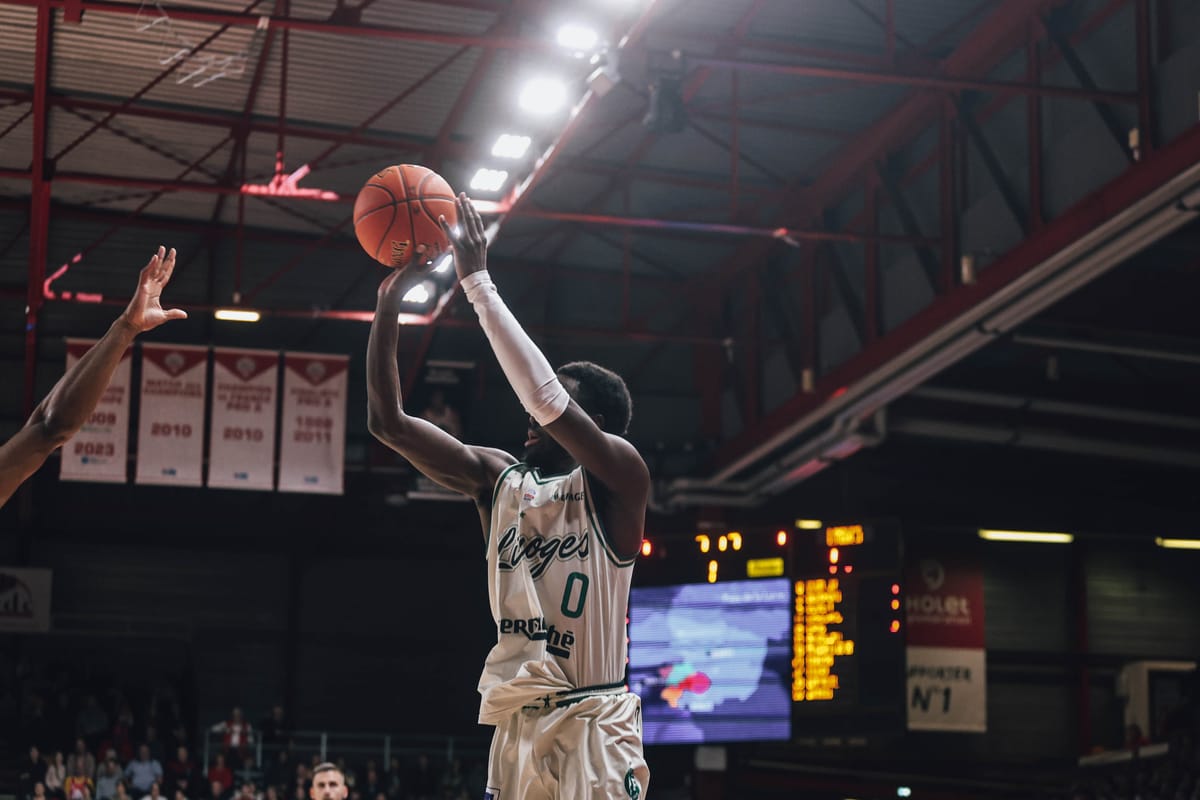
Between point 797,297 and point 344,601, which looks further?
point 344,601

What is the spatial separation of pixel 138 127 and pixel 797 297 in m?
10.2

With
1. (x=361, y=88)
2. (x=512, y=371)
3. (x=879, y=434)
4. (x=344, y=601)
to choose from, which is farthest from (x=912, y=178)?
(x=512, y=371)

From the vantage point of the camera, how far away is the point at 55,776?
82.0 ft

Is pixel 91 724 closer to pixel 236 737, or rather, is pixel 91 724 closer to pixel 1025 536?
pixel 236 737

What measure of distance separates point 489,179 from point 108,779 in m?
12.6

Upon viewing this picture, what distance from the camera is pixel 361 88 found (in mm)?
20172

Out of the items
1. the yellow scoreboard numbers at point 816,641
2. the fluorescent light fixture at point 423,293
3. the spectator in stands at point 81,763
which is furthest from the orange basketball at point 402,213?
the spectator in stands at point 81,763

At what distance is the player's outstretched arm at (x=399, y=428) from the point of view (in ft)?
17.9

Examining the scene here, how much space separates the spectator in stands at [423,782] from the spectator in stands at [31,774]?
6.06 meters

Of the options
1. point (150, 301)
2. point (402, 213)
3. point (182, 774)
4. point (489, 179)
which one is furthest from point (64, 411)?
point (182, 774)

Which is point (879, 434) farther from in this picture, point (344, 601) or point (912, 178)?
point (344, 601)

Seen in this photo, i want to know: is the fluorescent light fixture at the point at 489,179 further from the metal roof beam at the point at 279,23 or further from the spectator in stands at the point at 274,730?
the spectator in stands at the point at 274,730

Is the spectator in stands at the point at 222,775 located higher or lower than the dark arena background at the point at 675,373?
lower

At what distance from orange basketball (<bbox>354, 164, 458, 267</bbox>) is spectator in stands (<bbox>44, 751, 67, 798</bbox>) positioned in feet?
66.2
